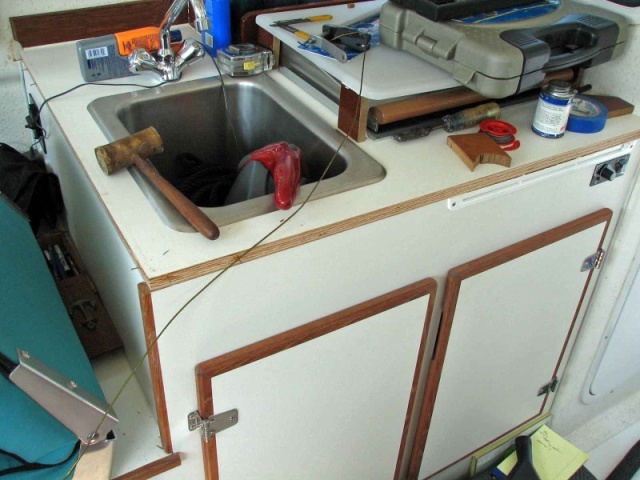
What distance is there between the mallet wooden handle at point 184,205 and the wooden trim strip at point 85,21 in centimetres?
70

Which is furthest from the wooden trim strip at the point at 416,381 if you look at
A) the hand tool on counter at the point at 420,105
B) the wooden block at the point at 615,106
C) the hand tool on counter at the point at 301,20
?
the hand tool on counter at the point at 301,20

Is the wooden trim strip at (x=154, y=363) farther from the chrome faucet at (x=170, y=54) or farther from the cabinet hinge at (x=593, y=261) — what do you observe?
the cabinet hinge at (x=593, y=261)

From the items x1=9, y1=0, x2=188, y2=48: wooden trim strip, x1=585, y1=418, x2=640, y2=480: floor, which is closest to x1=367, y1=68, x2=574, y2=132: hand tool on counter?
x1=9, y1=0, x2=188, y2=48: wooden trim strip

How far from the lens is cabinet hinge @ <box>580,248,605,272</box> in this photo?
1.31m

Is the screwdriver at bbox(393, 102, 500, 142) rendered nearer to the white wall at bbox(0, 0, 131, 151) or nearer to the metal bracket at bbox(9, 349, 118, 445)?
the metal bracket at bbox(9, 349, 118, 445)

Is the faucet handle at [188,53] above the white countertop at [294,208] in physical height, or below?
above

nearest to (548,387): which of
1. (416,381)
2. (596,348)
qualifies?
(596,348)

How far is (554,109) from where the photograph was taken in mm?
1073

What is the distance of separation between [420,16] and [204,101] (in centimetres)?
48

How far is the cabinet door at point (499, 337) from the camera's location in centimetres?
116

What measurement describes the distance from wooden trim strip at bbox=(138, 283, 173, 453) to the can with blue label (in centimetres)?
75

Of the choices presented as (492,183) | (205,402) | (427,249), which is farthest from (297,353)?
(492,183)

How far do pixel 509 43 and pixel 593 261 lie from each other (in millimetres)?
569

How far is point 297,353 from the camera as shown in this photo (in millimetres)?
976
